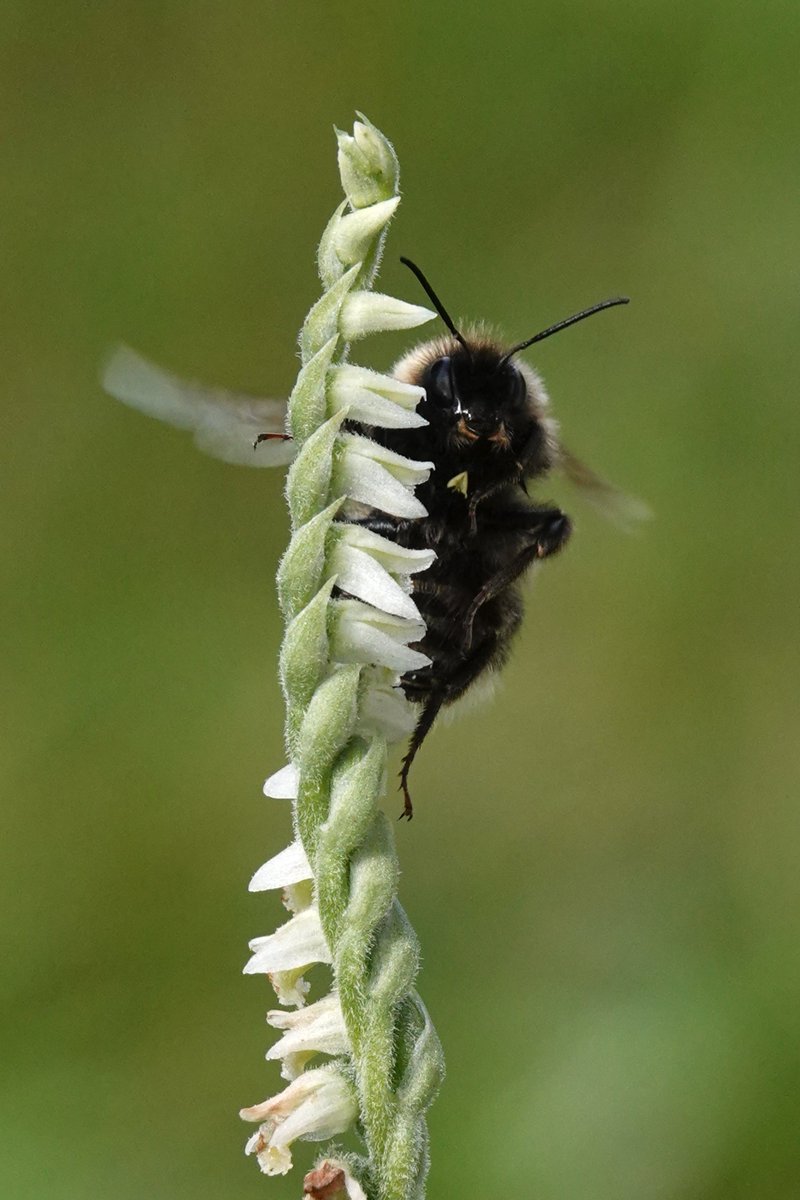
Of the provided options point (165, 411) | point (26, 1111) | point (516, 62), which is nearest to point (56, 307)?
point (516, 62)

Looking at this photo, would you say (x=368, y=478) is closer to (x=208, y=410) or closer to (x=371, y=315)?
(x=371, y=315)

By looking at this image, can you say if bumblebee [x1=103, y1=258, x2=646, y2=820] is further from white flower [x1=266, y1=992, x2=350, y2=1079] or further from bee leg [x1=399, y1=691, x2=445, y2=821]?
white flower [x1=266, y1=992, x2=350, y2=1079]

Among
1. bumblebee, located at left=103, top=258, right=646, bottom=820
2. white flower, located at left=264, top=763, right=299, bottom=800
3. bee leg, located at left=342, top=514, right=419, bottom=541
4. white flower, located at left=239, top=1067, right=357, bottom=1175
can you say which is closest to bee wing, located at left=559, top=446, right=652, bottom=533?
bumblebee, located at left=103, top=258, right=646, bottom=820

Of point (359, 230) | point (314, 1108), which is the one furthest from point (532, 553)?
point (314, 1108)

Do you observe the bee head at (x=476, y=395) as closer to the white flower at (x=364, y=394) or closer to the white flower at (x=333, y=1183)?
the white flower at (x=364, y=394)

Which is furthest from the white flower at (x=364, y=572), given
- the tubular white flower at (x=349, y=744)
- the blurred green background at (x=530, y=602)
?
the blurred green background at (x=530, y=602)

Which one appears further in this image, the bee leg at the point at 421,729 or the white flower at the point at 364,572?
the bee leg at the point at 421,729

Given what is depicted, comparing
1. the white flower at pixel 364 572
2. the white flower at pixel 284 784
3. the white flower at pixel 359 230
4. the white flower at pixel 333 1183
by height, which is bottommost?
A: the white flower at pixel 333 1183
